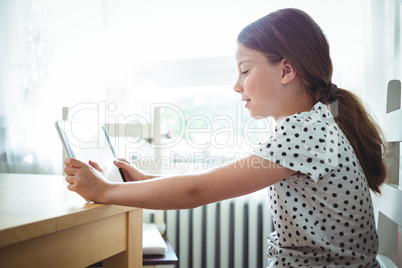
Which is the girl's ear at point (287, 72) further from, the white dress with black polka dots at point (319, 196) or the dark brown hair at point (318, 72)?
the white dress with black polka dots at point (319, 196)

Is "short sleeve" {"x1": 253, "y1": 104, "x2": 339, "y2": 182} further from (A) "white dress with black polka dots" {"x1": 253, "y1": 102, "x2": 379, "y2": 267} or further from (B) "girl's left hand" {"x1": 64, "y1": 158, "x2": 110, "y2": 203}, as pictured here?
(B) "girl's left hand" {"x1": 64, "y1": 158, "x2": 110, "y2": 203}

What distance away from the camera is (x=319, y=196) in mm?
704

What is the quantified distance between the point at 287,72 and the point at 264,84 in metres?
0.06

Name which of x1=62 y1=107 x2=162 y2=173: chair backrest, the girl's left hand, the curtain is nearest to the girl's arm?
the girl's left hand

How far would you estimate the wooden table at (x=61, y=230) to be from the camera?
500mm

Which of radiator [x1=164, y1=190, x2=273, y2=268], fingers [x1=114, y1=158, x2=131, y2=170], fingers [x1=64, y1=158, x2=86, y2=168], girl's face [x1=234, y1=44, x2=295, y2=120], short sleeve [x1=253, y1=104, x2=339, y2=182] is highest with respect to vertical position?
girl's face [x1=234, y1=44, x2=295, y2=120]

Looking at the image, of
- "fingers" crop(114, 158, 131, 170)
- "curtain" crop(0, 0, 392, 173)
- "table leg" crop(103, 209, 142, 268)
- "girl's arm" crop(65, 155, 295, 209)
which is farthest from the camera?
"curtain" crop(0, 0, 392, 173)

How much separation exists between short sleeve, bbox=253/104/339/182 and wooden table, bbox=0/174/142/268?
34cm

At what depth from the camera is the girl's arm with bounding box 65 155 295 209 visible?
66cm

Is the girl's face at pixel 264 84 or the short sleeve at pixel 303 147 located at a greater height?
the girl's face at pixel 264 84

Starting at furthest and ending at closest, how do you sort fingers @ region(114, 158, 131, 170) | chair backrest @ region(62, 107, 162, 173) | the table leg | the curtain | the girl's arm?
the curtain < chair backrest @ region(62, 107, 162, 173) < fingers @ region(114, 158, 131, 170) < the table leg < the girl's arm

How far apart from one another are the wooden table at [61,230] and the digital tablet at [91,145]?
11cm

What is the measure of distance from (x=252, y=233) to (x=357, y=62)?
0.90m

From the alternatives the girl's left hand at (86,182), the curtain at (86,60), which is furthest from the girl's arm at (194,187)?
the curtain at (86,60)
